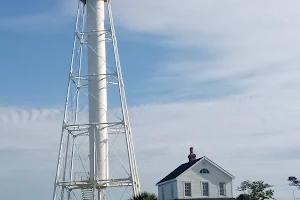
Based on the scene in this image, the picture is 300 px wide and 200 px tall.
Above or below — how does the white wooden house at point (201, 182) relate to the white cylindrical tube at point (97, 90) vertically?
below

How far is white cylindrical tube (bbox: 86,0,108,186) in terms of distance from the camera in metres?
43.8

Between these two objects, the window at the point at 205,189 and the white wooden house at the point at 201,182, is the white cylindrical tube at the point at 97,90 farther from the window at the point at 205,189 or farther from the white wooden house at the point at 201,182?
the window at the point at 205,189

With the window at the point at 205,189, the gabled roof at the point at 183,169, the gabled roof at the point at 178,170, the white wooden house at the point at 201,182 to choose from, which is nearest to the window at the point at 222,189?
the white wooden house at the point at 201,182

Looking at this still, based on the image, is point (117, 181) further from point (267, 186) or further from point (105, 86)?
point (267, 186)

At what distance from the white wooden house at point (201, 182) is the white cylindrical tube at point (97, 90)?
496 inches

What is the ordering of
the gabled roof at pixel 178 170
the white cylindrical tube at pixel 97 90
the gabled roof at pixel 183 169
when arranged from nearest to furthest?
the white cylindrical tube at pixel 97 90
the gabled roof at pixel 183 169
the gabled roof at pixel 178 170

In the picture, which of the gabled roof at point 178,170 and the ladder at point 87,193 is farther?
the gabled roof at point 178,170

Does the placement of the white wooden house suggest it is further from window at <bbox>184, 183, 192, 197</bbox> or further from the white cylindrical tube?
the white cylindrical tube

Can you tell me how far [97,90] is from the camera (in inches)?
1750

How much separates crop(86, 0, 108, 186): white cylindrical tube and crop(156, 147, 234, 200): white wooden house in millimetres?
12599

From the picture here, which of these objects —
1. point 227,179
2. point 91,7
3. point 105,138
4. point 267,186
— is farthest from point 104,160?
point 267,186

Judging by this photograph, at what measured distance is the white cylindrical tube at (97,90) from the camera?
43.8m

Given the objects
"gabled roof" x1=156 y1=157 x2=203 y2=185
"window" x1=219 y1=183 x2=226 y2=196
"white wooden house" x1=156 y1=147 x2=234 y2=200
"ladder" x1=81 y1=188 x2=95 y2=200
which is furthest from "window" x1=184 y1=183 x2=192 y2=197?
"ladder" x1=81 y1=188 x2=95 y2=200

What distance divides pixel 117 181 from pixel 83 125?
4375 mm
